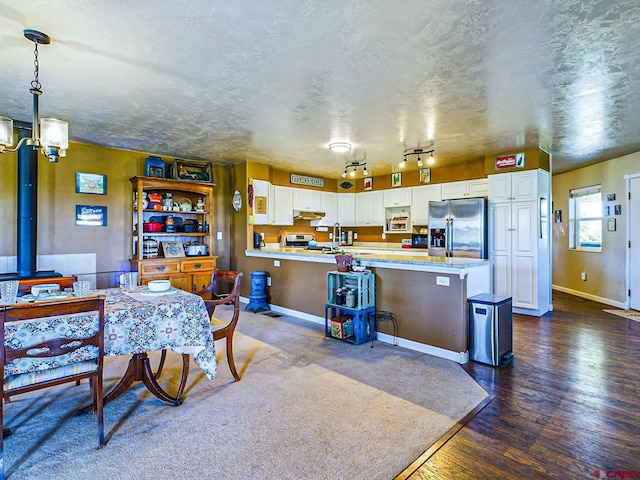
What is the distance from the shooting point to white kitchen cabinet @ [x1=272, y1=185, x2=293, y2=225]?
6727 millimetres

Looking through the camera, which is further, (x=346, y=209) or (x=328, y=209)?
(x=346, y=209)

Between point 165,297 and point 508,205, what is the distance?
5.09 metres

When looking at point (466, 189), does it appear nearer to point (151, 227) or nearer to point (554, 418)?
point (554, 418)

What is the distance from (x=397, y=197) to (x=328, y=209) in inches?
62.9

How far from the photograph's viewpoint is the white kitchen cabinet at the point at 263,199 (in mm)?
6227

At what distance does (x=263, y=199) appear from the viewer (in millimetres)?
6398

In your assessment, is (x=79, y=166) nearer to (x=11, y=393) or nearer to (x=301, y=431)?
(x=11, y=393)

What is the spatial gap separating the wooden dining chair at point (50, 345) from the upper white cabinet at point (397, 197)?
6.06 metres

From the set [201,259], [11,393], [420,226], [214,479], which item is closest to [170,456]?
[214,479]

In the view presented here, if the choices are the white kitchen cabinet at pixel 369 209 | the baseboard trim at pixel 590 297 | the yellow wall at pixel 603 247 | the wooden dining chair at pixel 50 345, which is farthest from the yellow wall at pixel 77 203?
the baseboard trim at pixel 590 297

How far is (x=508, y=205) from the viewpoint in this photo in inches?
212

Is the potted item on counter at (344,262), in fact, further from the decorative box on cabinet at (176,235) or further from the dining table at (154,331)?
the decorative box on cabinet at (176,235)

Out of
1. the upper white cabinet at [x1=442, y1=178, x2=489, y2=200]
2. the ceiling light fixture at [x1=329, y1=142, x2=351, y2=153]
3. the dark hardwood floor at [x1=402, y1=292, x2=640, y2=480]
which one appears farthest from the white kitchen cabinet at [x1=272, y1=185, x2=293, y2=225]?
the dark hardwood floor at [x1=402, y1=292, x2=640, y2=480]

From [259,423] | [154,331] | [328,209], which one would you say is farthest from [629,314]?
[154,331]
